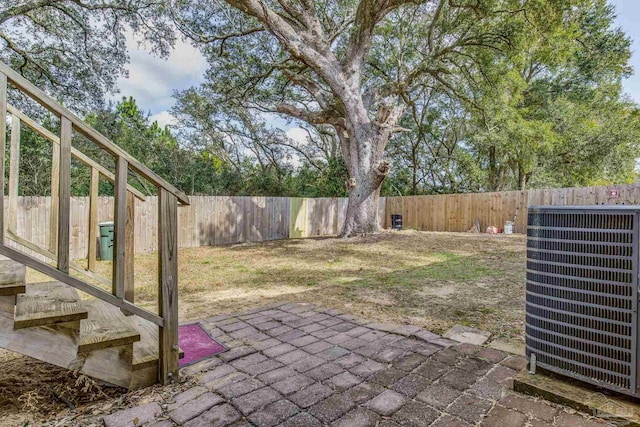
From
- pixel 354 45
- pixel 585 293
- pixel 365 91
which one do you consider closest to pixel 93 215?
pixel 585 293

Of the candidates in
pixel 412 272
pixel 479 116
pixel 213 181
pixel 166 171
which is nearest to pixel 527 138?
pixel 479 116

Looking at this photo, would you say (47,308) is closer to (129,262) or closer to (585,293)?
(129,262)

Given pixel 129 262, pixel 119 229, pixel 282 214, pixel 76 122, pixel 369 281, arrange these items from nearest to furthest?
pixel 76 122 → pixel 119 229 → pixel 129 262 → pixel 369 281 → pixel 282 214

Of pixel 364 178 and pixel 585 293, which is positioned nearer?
pixel 585 293

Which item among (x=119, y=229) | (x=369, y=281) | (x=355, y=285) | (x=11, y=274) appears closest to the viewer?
(x=119, y=229)

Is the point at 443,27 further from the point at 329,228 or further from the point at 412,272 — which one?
the point at 412,272

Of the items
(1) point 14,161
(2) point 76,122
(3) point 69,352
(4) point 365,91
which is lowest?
(3) point 69,352

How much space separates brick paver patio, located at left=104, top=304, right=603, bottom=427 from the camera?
153 centimetres

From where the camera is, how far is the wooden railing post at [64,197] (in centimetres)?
157

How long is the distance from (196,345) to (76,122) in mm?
1668

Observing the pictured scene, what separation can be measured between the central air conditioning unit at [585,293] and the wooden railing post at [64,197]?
240cm

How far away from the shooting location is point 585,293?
1514 mm

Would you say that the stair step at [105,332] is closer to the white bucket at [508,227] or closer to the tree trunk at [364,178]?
the tree trunk at [364,178]

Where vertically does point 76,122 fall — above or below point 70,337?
above
